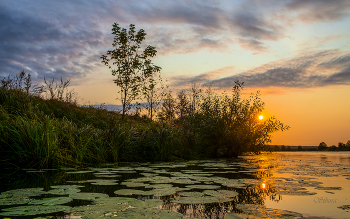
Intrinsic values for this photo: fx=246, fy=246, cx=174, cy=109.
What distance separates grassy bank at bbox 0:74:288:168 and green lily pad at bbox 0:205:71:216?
2.81 meters

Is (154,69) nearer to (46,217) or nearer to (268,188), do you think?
(268,188)

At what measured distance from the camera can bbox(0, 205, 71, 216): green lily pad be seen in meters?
1.72

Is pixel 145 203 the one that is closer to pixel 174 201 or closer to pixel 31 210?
pixel 174 201

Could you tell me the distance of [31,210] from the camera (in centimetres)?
181

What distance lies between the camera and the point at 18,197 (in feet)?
7.27

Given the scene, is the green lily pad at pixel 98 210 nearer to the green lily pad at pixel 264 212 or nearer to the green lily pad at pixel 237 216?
the green lily pad at pixel 237 216

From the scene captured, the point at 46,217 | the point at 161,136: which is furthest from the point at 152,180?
the point at 161,136

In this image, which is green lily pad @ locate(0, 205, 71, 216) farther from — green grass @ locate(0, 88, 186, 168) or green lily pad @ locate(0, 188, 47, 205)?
green grass @ locate(0, 88, 186, 168)

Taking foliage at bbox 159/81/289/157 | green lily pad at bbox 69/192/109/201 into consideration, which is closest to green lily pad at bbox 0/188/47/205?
green lily pad at bbox 69/192/109/201

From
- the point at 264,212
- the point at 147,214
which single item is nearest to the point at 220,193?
the point at 264,212

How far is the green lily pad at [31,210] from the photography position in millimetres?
1720

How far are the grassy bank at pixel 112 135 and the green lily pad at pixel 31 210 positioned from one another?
2.81 metres

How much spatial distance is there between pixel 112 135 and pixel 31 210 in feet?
15.2

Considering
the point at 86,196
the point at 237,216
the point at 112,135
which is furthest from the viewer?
the point at 112,135
